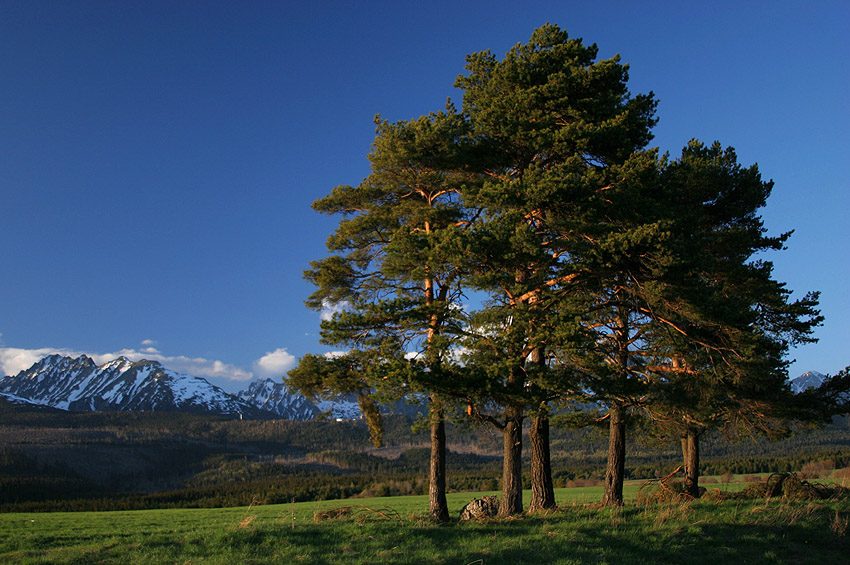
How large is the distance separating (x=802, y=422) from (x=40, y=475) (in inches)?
8330

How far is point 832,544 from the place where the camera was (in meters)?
11.2

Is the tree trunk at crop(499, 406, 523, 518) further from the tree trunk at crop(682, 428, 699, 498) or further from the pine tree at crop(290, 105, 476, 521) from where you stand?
the tree trunk at crop(682, 428, 699, 498)

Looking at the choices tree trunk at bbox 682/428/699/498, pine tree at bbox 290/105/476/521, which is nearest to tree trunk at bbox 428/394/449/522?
Result: pine tree at bbox 290/105/476/521

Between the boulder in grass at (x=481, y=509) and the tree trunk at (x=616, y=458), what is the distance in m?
3.88

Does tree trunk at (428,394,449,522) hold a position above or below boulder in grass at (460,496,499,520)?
above

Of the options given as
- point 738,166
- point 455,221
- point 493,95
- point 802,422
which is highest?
point 493,95

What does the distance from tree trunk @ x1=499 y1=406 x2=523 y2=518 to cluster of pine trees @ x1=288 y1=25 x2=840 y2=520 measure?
56 mm

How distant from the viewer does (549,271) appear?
15461mm

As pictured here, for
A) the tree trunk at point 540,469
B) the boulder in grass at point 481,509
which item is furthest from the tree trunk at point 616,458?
the boulder in grass at point 481,509

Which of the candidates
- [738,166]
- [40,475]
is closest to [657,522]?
[738,166]

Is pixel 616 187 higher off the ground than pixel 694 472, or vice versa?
pixel 616 187

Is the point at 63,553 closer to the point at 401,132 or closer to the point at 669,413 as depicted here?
the point at 401,132

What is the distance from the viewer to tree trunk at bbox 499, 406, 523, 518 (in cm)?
1574

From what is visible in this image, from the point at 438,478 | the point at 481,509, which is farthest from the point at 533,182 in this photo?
the point at 481,509
